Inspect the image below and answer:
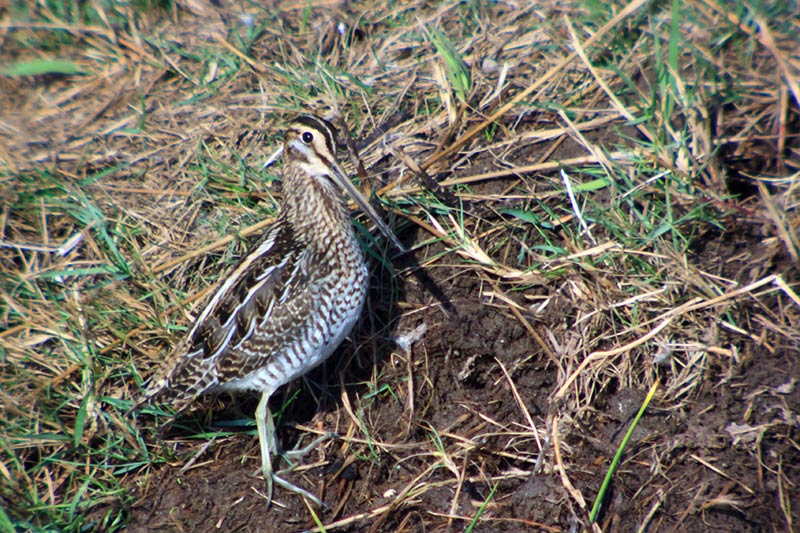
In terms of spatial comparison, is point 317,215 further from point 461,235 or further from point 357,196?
point 461,235

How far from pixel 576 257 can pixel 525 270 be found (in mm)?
270

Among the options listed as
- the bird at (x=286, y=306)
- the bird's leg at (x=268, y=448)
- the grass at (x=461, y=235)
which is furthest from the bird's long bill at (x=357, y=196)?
the bird's leg at (x=268, y=448)

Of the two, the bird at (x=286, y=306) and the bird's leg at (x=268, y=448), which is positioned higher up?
the bird at (x=286, y=306)

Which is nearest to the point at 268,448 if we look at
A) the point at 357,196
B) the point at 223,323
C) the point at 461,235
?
the point at 223,323

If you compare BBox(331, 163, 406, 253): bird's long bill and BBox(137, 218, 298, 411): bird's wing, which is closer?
BBox(137, 218, 298, 411): bird's wing

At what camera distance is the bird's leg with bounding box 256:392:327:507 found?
11.0 ft

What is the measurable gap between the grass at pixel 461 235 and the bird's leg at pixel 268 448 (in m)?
0.18

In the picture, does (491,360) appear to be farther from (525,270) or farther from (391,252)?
(391,252)

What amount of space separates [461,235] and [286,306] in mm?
996

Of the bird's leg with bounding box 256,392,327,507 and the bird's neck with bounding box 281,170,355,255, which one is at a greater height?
the bird's neck with bounding box 281,170,355,255

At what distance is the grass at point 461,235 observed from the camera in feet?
11.0

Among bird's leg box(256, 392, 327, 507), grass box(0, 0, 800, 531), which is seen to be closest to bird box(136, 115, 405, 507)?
bird's leg box(256, 392, 327, 507)

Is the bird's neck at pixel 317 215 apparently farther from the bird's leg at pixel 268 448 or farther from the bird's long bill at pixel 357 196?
the bird's leg at pixel 268 448

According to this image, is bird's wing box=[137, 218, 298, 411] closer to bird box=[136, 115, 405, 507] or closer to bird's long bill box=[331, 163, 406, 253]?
bird box=[136, 115, 405, 507]
